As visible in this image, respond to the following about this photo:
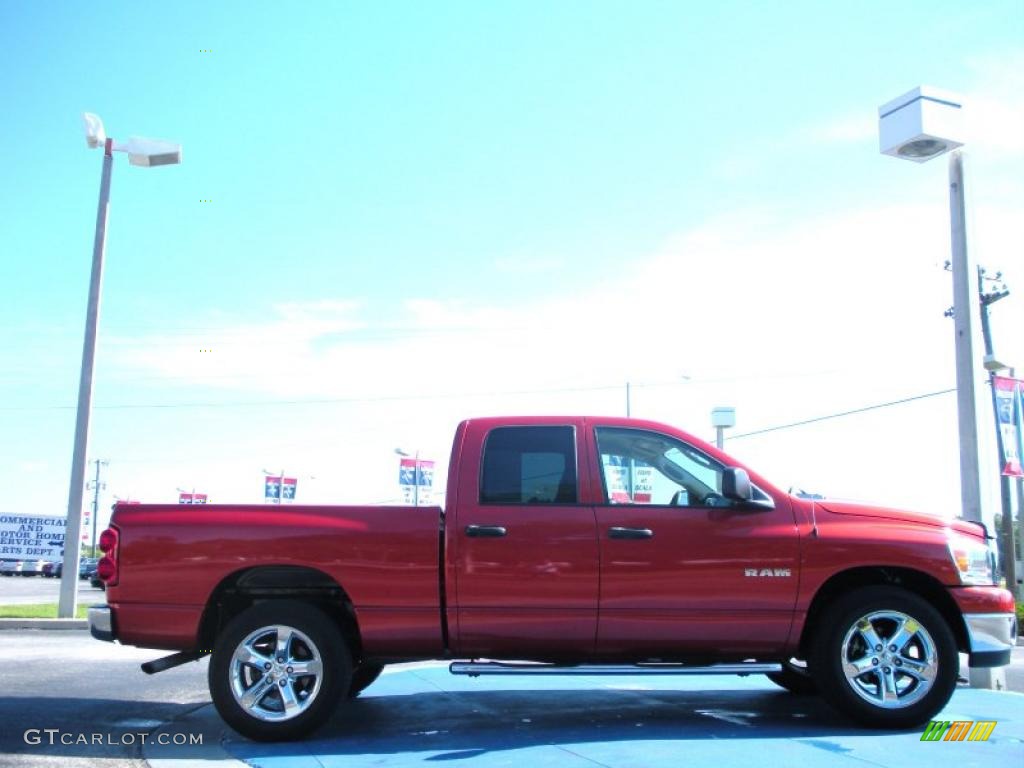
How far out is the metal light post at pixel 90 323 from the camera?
16.0m

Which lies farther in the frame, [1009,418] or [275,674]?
[1009,418]

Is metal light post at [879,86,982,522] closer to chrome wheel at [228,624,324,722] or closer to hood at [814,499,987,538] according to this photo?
hood at [814,499,987,538]

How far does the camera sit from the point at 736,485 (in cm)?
569

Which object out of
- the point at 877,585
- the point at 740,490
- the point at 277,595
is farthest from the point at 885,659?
the point at 277,595

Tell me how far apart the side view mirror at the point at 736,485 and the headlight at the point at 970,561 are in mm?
1344

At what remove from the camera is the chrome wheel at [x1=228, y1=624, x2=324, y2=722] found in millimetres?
5652

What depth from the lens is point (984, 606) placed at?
5824 millimetres

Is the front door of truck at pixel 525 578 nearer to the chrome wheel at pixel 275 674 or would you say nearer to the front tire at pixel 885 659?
the chrome wheel at pixel 275 674

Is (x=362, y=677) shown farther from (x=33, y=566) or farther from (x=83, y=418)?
(x=33, y=566)

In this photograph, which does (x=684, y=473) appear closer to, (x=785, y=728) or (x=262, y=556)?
(x=785, y=728)

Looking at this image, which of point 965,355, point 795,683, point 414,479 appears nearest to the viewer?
point 795,683

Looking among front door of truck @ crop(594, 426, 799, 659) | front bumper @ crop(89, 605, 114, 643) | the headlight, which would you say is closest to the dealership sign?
front bumper @ crop(89, 605, 114, 643)

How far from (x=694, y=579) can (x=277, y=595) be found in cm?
260

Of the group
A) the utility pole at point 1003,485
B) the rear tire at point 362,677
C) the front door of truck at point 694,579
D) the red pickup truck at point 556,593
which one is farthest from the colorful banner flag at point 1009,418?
the rear tire at point 362,677
